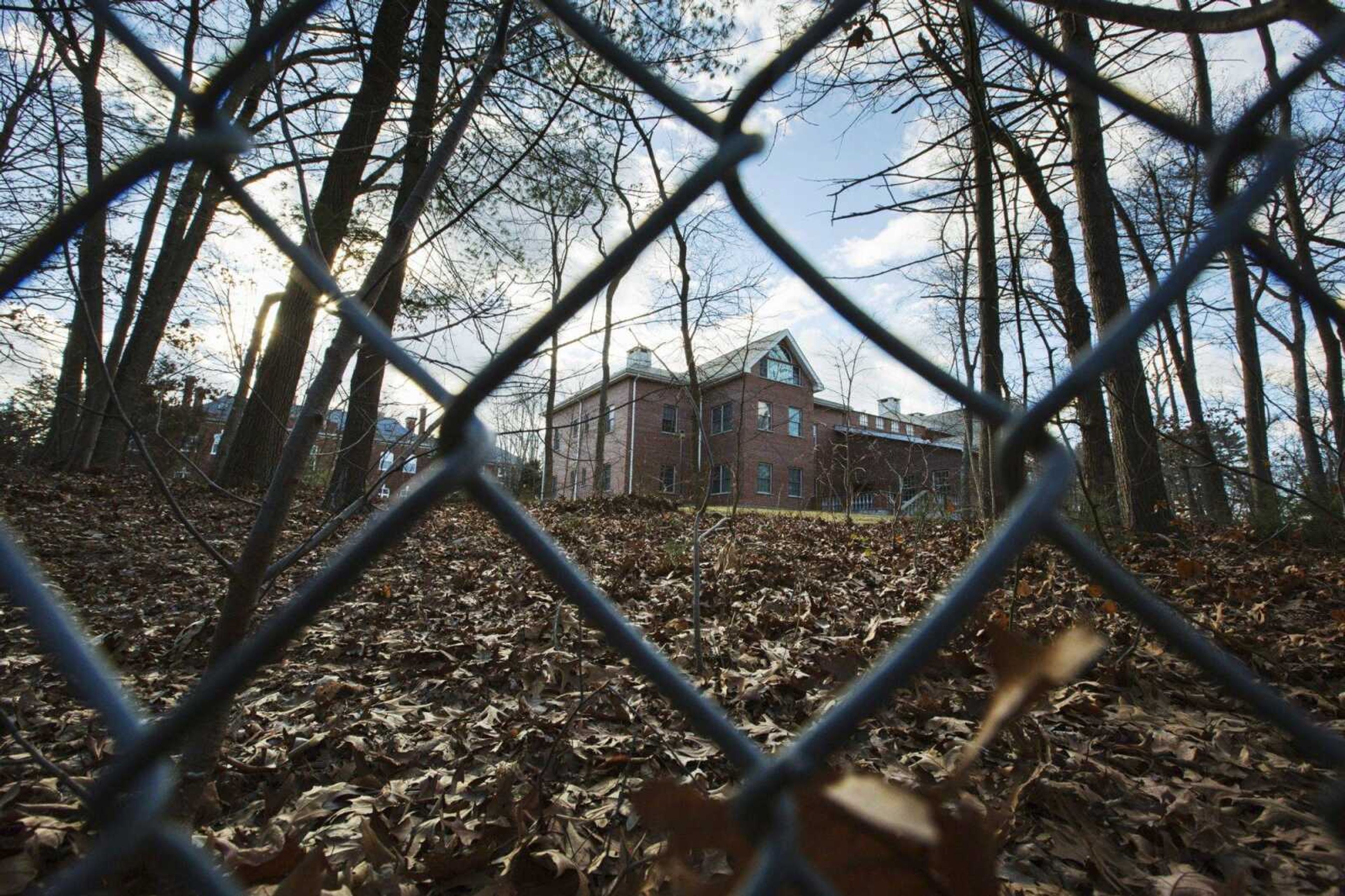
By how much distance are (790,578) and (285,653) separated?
281 cm

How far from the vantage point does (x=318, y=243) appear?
1155 millimetres

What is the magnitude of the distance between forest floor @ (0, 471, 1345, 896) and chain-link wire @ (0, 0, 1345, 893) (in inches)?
4.6

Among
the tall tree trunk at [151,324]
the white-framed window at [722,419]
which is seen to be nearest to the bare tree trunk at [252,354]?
the tall tree trunk at [151,324]

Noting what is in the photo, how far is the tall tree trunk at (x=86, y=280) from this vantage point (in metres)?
1.15

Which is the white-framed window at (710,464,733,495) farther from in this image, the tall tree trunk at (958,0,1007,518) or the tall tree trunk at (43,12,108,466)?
the tall tree trunk at (958,0,1007,518)

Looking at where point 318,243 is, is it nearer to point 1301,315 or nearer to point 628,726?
point 628,726

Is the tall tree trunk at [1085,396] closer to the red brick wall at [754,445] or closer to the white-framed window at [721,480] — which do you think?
the red brick wall at [754,445]

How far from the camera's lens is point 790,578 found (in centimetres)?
416

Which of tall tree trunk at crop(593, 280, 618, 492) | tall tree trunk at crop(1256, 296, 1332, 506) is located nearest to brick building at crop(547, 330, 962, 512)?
tall tree trunk at crop(593, 280, 618, 492)

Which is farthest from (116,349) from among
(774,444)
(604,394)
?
(774,444)

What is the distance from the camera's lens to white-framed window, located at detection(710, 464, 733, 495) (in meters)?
24.2

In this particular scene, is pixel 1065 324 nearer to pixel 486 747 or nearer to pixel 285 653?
pixel 486 747

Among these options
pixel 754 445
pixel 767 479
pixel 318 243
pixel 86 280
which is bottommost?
pixel 318 243

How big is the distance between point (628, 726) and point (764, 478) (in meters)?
24.2
